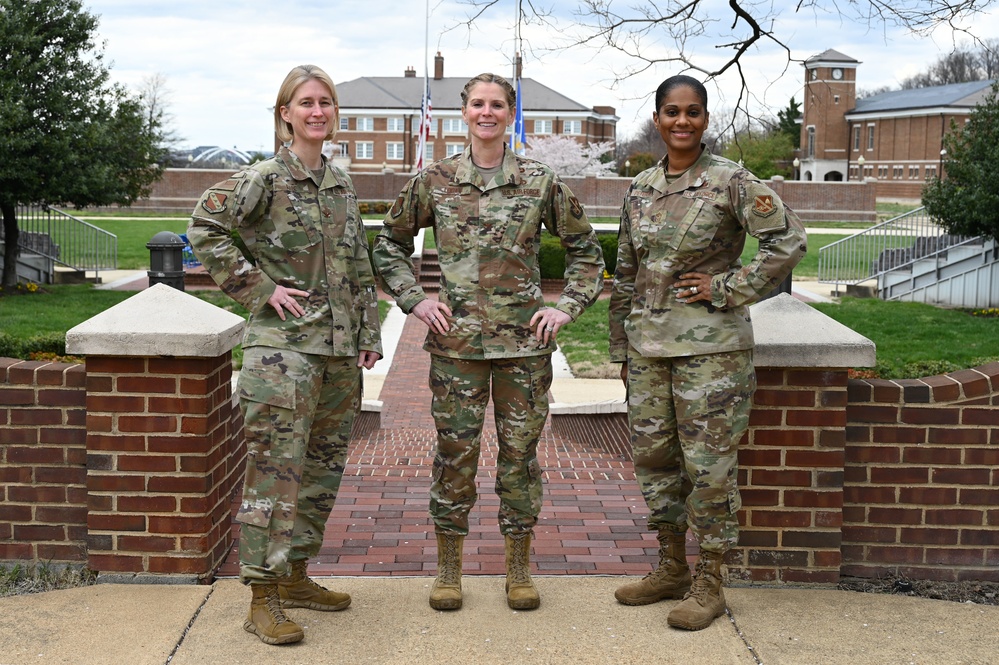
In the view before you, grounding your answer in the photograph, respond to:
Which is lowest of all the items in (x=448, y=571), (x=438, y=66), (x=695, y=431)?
(x=448, y=571)

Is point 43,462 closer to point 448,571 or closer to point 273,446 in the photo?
point 273,446

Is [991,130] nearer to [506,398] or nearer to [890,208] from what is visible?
[506,398]

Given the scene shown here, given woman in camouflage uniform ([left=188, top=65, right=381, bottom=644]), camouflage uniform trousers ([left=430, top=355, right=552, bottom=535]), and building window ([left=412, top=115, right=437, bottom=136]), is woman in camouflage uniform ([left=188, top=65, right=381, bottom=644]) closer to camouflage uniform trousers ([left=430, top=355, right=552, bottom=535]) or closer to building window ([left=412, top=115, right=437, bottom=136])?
camouflage uniform trousers ([left=430, top=355, right=552, bottom=535])

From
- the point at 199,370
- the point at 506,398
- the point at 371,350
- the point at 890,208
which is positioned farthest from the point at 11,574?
the point at 890,208

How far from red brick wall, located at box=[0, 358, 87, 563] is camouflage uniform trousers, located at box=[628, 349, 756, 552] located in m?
2.32

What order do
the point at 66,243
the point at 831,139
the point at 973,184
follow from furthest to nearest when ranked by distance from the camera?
the point at 831,139 → the point at 66,243 → the point at 973,184

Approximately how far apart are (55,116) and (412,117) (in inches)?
2531

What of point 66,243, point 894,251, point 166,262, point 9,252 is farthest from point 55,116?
point 894,251

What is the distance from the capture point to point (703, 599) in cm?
397

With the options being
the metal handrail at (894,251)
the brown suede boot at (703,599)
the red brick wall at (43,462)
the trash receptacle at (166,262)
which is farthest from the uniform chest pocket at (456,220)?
the metal handrail at (894,251)

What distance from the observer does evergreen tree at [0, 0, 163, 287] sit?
16641mm

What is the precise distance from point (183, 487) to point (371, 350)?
1.01 m

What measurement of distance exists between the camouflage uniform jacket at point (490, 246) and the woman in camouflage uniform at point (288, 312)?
11.7 inches

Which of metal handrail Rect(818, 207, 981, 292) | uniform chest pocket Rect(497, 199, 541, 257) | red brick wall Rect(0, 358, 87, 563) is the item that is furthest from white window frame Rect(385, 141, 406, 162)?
uniform chest pocket Rect(497, 199, 541, 257)
